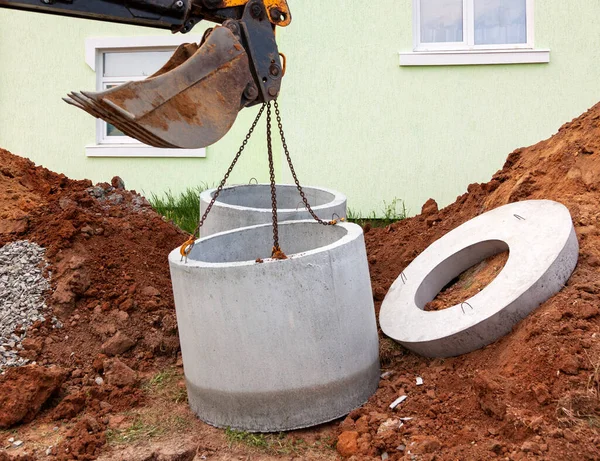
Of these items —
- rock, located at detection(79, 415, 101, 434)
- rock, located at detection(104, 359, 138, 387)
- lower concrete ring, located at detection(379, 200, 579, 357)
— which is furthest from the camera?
rock, located at detection(104, 359, 138, 387)

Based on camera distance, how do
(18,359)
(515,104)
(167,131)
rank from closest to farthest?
(167,131) → (18,359) → (515,104)

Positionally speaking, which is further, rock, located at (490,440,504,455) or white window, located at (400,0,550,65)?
white window, located at (400,0,550,65)

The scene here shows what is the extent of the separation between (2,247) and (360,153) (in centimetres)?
356

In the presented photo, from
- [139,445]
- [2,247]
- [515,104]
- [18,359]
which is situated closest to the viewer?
[139,445]

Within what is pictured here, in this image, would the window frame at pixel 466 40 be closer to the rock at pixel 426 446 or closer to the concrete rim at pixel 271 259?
the concrete rim at pixel 271 259

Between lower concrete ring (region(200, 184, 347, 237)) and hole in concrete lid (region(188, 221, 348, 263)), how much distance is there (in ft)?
2.11

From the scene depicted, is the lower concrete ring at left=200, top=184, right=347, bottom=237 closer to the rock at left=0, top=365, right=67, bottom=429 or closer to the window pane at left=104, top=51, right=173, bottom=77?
the rock at left=0, top=365, right=67, bottom=429

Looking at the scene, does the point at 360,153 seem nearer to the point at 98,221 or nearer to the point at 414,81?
the point at 414,81

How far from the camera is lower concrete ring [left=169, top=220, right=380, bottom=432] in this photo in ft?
12.0

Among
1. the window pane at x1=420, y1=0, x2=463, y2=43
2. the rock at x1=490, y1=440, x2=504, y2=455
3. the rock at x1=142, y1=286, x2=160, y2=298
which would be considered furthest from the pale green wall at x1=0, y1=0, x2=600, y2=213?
the rock at x1=490, y1=440, x2=504, y2=455

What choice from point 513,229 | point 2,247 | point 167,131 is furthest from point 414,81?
point 167,131

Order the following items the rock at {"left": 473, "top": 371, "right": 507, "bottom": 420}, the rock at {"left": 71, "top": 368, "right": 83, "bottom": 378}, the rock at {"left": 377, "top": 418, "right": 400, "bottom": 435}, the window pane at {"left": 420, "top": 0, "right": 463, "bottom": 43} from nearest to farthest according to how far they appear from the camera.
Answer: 1. the rock at {"left": 473, "top": 371, "right": 507, "bottom": 420}
2. the rock at {"left": 377, "top": 418, "right": 400, "bottom": 435}
3. the rock at {"left": 71, "top": 368, "right": 83, "bottom": 378}
4. the window pane at {"left": 420, "top": 0, "right": 463, "bottom": 43}

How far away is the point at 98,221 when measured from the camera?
5.81m

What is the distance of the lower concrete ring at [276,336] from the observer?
12.0 ft
